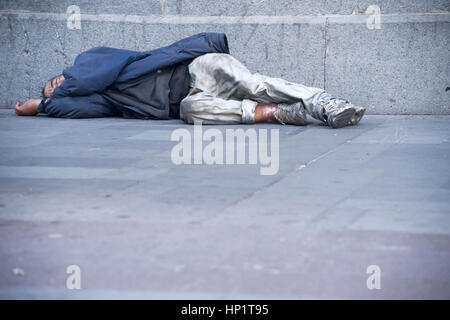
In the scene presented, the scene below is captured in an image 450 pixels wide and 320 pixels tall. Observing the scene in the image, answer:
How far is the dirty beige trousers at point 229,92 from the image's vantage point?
23.7 ft

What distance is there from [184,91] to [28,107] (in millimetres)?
1630

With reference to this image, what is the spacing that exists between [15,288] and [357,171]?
2696 mm

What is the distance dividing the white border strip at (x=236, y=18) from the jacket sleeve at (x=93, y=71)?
875 millimetres

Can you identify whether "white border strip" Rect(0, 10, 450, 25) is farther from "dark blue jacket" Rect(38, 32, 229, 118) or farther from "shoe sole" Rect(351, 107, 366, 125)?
"shoe sole" Rect(351, 107, 366, 125)

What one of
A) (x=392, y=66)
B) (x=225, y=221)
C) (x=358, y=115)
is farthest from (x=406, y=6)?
(x=225, y=221)

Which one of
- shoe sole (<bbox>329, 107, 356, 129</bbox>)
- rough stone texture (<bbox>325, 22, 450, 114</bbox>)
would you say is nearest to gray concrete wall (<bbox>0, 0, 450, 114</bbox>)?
rough stone texture (<bbox>325, 22, 450, 114</bbox>)

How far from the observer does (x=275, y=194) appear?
4715 mm

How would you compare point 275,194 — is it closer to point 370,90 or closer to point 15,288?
point 15,288

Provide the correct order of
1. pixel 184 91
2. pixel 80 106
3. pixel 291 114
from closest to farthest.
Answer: pixel 291 114 → pixel 184 91 → pixel 80 106

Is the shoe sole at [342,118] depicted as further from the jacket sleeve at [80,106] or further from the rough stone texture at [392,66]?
the jacket sleeve at [80,106]

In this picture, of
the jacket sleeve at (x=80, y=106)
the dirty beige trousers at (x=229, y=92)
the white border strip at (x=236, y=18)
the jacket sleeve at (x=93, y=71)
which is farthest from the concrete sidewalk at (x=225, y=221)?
the white border strip at (x=236, y=18)

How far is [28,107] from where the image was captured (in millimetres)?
8195

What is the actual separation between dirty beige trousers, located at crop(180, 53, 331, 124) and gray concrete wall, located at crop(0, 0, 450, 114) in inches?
38.9

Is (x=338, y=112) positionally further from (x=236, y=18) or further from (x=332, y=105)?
(x=236, y=18)
